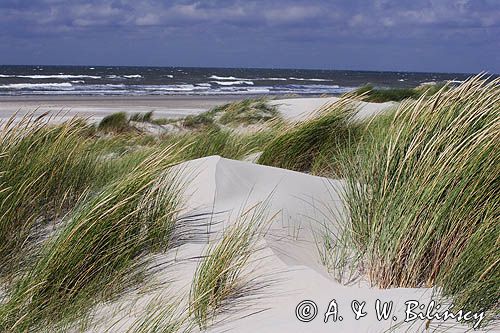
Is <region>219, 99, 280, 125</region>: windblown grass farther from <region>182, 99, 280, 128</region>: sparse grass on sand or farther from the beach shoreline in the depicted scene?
the beach shoreline

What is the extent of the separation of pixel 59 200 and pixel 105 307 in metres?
1.50

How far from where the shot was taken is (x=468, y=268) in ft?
8.27

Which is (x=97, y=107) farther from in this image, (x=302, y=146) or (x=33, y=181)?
(x=33, y=181)

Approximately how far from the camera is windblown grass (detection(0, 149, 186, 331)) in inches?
105

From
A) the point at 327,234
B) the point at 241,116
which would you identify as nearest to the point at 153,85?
the point at 241,116

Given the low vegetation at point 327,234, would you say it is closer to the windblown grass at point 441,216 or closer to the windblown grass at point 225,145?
the windblown grass at point 441,216

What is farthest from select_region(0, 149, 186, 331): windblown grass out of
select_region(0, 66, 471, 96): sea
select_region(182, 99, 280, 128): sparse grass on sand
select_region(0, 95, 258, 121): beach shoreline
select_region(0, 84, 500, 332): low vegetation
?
select_region(0, 66, 471, 96): sea

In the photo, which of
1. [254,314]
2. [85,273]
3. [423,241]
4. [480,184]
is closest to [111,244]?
[85,273]

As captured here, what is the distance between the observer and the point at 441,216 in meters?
2.79

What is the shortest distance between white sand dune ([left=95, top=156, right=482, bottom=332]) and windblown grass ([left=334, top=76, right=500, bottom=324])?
0.15 metres

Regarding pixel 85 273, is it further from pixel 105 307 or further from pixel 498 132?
pixel 498 132

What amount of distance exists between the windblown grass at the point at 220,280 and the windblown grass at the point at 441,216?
0.62 meters

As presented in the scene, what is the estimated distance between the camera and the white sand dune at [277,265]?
2.53m

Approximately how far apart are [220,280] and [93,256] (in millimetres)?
648
